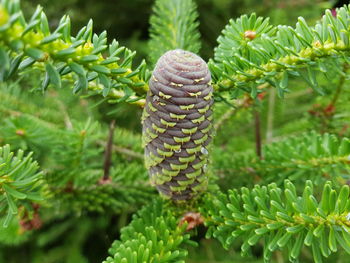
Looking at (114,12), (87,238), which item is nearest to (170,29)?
(87,238)

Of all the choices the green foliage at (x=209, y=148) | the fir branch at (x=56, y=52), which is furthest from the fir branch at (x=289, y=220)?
the fir branch at (x=56, y=52)

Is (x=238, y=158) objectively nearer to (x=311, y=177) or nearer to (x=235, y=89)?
(x=311, y=177)

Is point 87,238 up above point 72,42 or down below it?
below

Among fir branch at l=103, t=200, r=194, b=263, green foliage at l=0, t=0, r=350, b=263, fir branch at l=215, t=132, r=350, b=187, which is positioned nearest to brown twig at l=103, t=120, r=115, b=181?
green foliage at l=0, t=0, r=350, b=263

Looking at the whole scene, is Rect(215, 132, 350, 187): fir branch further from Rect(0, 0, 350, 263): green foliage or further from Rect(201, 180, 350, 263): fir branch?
Rect(201, 180, 350, 263): fir branch

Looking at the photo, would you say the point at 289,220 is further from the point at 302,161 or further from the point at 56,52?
the point at 56,52

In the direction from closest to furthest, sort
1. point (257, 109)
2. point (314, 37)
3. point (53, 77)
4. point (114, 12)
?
point (53, 77) < point (314, 37) < point (257, 109) < point (114, 12)

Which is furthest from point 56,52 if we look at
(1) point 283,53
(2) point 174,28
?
(2) point 174,28
